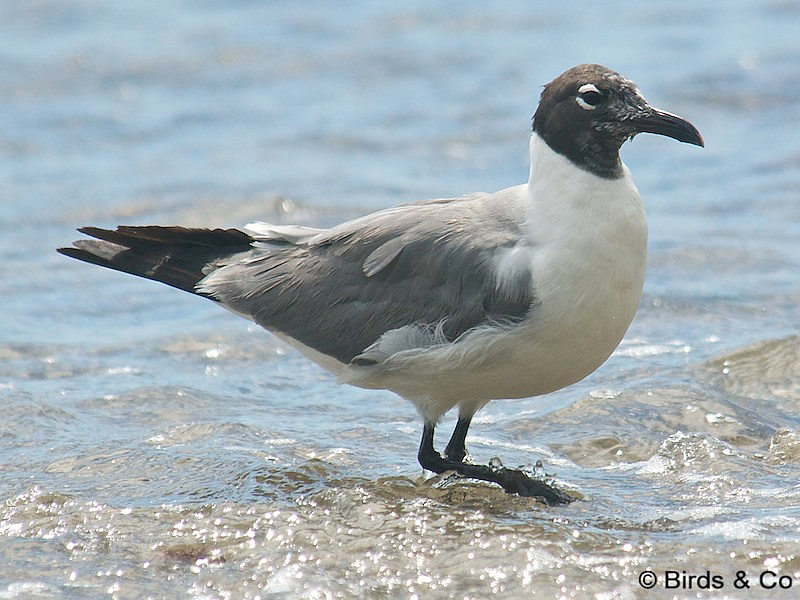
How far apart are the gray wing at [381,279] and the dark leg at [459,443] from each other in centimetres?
58

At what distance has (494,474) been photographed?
5820 millimetres

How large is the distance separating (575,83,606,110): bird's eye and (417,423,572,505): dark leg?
161cm

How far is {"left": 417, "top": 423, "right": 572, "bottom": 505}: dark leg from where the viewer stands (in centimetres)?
557

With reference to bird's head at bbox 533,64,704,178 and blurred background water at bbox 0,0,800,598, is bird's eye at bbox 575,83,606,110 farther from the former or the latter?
blurred background water at bbox 0,0,800,598

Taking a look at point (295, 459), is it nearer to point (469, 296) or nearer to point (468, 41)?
point (469, 296)

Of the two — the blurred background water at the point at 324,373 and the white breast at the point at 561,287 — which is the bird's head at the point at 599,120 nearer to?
the white breast at the point at 561,287

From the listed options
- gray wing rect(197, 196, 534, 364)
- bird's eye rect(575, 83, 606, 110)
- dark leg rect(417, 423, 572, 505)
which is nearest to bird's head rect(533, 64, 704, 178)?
bird's eye rect(575, 83, 606, 110)

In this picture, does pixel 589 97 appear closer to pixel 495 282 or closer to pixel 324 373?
pixel 495 282

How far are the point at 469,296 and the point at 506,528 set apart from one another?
1.03 meters

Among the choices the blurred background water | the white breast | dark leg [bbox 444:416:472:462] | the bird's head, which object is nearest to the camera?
the blurred background water

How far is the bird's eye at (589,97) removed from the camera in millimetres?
5500

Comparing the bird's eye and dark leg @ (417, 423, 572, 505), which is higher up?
the bird's eye

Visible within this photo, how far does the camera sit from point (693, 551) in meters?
4.80

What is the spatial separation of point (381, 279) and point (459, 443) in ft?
2.93
